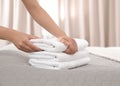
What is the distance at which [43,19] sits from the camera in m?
1.46

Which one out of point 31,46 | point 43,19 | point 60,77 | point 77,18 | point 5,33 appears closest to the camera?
point 60,77

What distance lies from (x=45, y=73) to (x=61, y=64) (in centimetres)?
9

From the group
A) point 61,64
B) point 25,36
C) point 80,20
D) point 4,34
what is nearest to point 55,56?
point 61,64

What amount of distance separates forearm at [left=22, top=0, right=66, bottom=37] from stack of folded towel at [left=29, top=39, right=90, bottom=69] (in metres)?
0.28

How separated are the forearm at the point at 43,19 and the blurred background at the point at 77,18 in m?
1.83

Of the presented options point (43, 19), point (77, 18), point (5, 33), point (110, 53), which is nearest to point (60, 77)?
point (5, 33)

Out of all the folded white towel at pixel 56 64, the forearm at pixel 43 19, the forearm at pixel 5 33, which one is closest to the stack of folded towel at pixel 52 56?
the folded white towel at pixel 56 64

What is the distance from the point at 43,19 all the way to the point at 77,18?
2.09 metres

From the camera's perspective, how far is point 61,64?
1041mm

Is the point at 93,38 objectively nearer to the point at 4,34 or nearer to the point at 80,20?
the point at 80,20

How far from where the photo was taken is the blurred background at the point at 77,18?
3.40m

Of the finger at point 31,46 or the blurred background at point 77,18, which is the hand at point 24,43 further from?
the blurred background at point 77,18

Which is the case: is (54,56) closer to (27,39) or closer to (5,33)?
(27,39)

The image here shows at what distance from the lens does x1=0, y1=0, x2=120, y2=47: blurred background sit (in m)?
3.40
